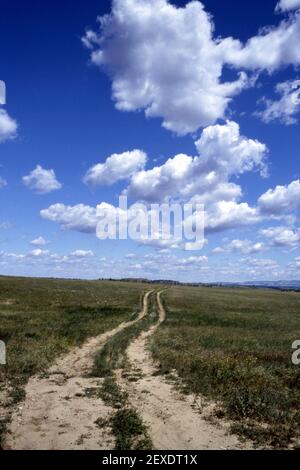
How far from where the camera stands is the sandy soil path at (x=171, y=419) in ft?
36.9

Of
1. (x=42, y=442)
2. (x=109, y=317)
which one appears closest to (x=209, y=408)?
(x=42, y=442)

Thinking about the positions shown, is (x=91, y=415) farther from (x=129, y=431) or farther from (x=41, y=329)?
(x=41, y=329)

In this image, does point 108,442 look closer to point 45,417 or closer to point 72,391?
point 45,417

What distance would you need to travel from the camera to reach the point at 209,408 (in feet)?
46.6

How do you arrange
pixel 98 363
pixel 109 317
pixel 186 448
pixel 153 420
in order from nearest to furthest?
pixel 186 448 < pixel 153 420 < pixel 98 363 < pixel 109 317

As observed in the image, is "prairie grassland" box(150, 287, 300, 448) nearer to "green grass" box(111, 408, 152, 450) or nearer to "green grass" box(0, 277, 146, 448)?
"green grass" box(111, 408, 152, 450)

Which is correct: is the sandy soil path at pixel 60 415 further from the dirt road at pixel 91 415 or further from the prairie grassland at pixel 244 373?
the prairie grassland at pixel 244 373

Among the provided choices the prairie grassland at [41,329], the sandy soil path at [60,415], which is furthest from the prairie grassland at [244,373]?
the prairie grassland at [41,329]

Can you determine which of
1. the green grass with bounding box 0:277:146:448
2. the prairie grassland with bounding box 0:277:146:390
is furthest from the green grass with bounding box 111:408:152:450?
the prairie grassland with bounding box 0:277:146:390

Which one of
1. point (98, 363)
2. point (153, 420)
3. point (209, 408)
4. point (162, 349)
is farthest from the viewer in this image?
point (162, 349)

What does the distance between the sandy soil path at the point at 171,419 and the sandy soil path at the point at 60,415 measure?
127 centimetres

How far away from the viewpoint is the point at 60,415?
519 inches

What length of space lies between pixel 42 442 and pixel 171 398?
220 inches

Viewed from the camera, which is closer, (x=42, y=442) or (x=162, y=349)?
(x=42, y=442)
